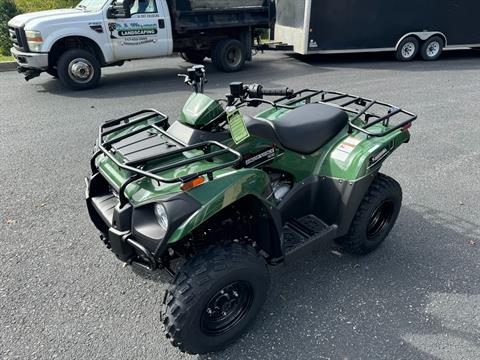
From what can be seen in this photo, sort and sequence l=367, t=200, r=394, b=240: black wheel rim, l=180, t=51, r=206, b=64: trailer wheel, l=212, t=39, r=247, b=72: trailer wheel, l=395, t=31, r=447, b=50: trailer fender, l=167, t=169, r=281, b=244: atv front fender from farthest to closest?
l=395, t=31, r=447, b=50: trailer fender < l=180, t=51, r=206, b=64: trailer wheel < l=212, t=39, r=247, b=72: trailer wheel < l=367, t=200, r=394, b=240: black wheel rim < l=167, t=169, r=281, b=244: atv front fender

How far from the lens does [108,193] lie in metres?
2.70

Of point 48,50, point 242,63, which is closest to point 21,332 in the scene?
point 48,50

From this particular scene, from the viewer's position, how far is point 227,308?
95.4 inches

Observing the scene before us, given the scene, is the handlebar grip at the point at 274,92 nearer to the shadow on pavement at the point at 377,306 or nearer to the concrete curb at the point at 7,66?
the shadow on pavement at the point at 377,306

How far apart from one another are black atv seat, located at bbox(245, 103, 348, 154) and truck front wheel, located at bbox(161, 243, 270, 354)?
31.8 inches

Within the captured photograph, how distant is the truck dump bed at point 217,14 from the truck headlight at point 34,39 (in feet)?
9.47

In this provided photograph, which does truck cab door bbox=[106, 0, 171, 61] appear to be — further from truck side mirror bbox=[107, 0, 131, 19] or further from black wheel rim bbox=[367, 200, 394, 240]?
black wheel rim bbox=[367, 200, 394, 240]

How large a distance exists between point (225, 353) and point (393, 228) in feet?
6.69

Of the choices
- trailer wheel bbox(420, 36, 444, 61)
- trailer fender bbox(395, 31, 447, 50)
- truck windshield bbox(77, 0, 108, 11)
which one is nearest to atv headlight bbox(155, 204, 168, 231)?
truck windshield bbox(77, 0, 108, 11)

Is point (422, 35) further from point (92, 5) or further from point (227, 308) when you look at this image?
point (227, 308)

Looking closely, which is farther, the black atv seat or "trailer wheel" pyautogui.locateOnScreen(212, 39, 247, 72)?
"trailer wheel" pyautogui.locateOnScreen(212, 39, 247, 72)

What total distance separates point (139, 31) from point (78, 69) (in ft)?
5.31

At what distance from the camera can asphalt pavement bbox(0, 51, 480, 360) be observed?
7.98 feet

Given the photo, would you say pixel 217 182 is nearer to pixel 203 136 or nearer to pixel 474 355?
pixel 203 136
